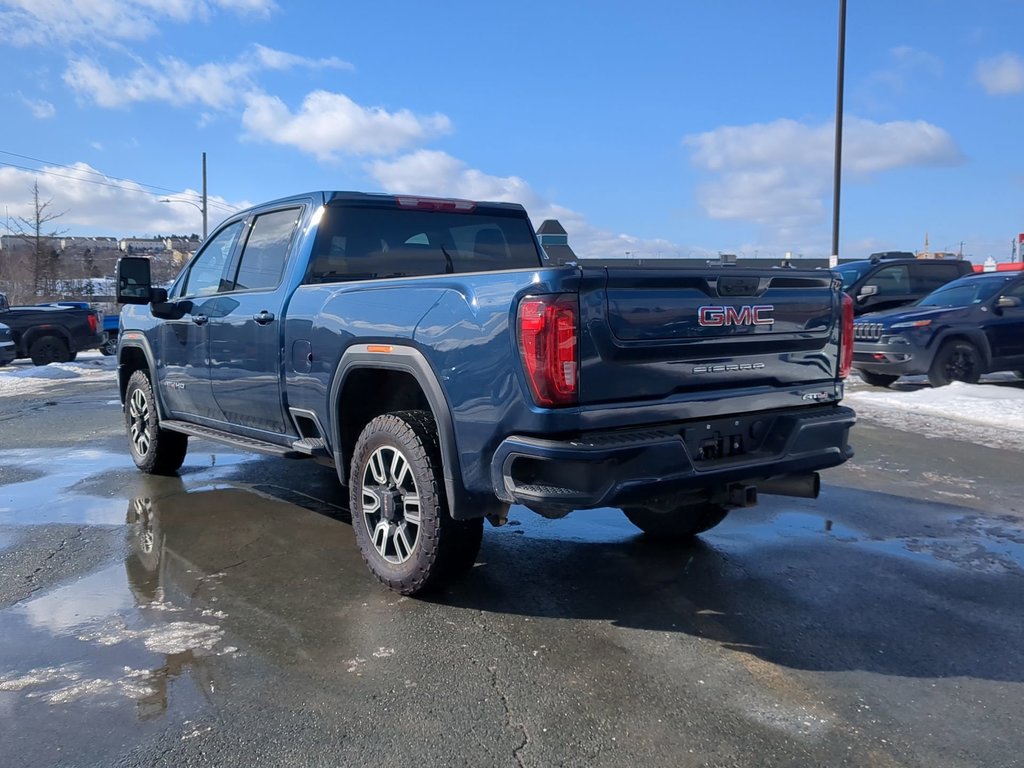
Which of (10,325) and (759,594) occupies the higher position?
(10,325)

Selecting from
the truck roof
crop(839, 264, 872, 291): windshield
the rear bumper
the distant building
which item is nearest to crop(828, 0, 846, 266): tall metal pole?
crop(839, 264, 872, 291): windshield

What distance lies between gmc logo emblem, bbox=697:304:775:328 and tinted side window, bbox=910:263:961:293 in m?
12.7

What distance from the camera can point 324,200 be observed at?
5020mm

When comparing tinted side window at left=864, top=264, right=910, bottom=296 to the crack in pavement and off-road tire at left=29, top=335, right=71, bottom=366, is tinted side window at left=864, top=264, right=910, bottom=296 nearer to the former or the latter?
the crack in pavement

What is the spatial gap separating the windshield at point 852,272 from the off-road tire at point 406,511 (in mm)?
12543

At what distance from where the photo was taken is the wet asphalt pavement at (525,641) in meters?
2.76

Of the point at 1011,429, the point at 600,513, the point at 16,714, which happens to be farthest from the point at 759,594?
the point at 1011,429

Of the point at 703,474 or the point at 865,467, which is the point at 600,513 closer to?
the point at 703,474

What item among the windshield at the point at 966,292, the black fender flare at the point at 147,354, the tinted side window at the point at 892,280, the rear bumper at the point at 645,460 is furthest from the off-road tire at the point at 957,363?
the black fender flare at the point at 147,354

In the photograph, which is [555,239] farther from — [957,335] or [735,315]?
[957,335]

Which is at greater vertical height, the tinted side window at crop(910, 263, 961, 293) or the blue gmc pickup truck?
the tinted side window at crop(910, 263, 961, 293)

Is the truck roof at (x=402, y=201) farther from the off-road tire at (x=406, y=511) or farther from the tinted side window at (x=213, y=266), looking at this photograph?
the off-road tire at (x=406, y=511)

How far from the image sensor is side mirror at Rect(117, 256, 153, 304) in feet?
19.6

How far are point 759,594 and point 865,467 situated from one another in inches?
134
